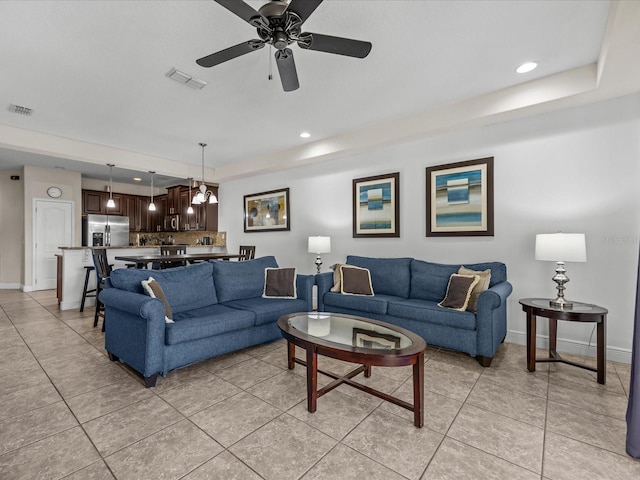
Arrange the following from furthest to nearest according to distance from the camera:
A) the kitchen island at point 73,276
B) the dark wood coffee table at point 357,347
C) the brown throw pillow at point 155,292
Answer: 1. the kitchen island at point 73,276
2. the brown throw pillow at point 155,292
3. the dark wood coffee table at point 357,347

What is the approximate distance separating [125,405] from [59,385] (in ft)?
2.57

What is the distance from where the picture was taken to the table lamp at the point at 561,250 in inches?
103

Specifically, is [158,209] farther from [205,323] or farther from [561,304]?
[561,304]

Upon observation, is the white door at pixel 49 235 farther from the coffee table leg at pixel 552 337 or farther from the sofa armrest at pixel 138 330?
the coffee table leg at pixel 552 337

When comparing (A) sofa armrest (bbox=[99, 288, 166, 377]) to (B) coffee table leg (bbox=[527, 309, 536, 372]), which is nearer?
(A) sofa armrest (bbox=[99, 288, 166, 377])

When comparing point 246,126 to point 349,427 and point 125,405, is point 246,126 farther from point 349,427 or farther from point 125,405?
point 349,427

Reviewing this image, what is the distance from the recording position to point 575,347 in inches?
125

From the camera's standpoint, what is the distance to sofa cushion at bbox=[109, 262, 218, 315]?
9.39 feet

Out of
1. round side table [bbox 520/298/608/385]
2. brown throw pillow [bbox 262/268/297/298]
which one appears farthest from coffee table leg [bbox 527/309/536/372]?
brown throw pillow [bbox 262/268/297/298]

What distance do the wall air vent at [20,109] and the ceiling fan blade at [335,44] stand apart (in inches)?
151

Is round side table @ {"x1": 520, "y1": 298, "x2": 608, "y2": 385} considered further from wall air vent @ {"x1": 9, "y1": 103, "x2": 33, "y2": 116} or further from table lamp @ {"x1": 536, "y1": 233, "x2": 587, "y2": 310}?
wall air vent @ {"x1": 9, "y1": 103, "x2": 33, "y2": 116}

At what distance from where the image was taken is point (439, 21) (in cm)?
227

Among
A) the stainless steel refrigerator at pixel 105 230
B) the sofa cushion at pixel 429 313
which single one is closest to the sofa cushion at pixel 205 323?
the sofa cushion at pixel 429 313

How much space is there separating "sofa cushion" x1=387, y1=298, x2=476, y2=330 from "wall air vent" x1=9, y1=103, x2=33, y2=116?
16.1 feet
